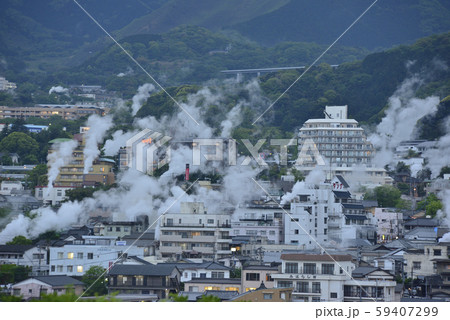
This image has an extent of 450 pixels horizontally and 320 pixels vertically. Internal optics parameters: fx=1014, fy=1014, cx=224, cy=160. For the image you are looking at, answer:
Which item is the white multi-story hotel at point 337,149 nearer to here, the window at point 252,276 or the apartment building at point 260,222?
the apartment building at point 260,222

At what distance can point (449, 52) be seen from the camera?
59.0 metres

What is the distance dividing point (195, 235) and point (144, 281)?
6.98 m

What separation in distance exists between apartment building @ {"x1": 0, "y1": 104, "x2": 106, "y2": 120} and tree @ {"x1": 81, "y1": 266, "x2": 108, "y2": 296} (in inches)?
1595

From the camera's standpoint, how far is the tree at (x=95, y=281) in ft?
72.2

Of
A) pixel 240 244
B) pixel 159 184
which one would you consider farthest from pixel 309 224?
pixel 159 184

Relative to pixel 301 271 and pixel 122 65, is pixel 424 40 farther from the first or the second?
pixel 301 271

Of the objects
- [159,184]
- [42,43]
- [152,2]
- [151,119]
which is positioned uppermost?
[152,2]

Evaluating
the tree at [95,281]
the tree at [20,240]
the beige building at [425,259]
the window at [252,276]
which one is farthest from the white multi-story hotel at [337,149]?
the window at [252,276]

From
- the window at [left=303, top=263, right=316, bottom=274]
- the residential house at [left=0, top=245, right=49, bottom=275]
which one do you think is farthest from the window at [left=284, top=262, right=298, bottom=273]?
the residential house at [left=0, top=245, right=49, bottom=275]

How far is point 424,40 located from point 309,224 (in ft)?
107

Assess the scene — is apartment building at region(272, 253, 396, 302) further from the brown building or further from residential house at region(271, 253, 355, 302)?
the brown building

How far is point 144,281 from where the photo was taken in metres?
22.2

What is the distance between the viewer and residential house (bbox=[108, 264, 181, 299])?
21969mm
